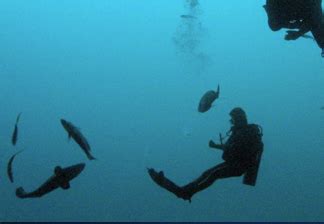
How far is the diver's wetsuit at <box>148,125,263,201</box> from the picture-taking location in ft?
15.3

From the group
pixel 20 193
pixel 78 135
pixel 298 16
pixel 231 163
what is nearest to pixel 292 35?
pixel 298 16

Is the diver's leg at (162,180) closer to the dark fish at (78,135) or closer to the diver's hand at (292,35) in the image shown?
the dark fish at (78,135)

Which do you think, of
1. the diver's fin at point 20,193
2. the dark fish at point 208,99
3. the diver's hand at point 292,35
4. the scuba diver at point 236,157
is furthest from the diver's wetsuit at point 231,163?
the diver's fin at point 20,193

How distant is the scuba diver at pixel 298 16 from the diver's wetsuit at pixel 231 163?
46.4 inches

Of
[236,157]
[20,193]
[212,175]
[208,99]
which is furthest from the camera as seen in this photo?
[208,99]

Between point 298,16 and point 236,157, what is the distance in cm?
167

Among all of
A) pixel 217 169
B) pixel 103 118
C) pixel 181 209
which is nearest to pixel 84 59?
pixel 103 118

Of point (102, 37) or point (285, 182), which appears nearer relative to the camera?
point (285, 182)

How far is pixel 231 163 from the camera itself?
4.85 metres

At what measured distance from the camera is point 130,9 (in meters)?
64.7

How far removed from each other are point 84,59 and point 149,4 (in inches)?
559

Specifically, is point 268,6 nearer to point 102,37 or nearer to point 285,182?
point 285,182

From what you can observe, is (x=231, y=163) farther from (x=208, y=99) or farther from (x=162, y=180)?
(x=208, y=99)

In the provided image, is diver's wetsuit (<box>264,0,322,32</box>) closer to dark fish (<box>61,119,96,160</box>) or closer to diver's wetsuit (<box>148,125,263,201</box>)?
diver's wetsuit (<box>148,125,263,201</box>)
